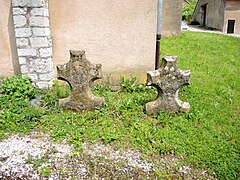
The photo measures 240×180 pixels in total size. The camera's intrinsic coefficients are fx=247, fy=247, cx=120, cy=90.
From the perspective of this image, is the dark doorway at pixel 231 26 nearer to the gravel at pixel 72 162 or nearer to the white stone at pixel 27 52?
the white stone at pixel 27 52

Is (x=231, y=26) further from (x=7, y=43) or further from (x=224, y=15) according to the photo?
(x=7, y=43)

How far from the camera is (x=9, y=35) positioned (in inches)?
190

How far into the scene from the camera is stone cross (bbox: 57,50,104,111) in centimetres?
398

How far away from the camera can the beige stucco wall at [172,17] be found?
41.6ft

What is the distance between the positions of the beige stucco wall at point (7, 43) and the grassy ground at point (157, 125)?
1074 millimetres

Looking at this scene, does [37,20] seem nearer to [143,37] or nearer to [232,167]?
[143,37]

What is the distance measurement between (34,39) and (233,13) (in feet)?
56.4

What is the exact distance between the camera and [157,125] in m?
3.75

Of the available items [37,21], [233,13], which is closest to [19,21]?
[37,21]

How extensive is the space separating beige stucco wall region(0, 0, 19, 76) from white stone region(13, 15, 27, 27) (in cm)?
30

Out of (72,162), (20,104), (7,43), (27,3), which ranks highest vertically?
(27,3)

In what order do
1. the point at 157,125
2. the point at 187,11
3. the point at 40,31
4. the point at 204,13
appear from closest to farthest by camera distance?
the point at 157,125
the point at 40,31
the point at 204,13
the point at 187,11

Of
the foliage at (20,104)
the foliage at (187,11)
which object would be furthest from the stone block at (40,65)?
the foliage at (187,11)

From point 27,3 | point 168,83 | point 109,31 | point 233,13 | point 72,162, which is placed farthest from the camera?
point 233,13
